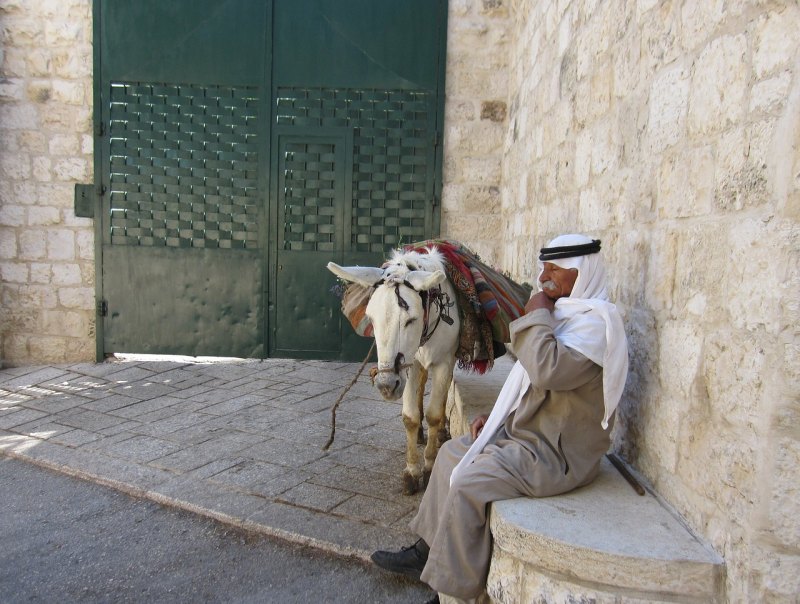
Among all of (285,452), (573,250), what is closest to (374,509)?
(285,452)

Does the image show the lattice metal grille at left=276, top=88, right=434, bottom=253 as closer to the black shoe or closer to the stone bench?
the black shoe

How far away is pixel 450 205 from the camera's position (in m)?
6.70

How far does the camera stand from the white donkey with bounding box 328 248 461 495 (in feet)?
9.22

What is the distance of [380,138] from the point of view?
6.58 m

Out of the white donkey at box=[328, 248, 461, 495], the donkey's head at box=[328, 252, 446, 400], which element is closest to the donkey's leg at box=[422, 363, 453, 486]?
the white donkey at box=[328, 248, 461, 495]

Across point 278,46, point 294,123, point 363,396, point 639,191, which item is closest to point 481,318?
point 639,191

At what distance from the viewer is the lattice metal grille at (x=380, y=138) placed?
6.57 metres

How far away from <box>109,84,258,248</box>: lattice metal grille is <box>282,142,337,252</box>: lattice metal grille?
1.21ft

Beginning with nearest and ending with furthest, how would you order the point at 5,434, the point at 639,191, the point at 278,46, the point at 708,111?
1. the point at 708,111
2. the point at 639,191
3. the point at 5,434
4. the point at 278,46

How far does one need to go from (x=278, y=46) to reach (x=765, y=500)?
6.35 m

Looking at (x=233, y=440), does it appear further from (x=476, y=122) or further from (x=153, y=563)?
(x=476, y=122)

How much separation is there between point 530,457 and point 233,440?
2.80m

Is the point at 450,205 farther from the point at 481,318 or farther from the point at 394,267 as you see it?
the point at 394,267

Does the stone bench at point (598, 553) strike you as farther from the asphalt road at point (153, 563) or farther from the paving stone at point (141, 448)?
the paving stone at point (141, 448)
